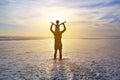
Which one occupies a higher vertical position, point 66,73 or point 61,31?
point 61,31

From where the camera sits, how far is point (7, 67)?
1305cm

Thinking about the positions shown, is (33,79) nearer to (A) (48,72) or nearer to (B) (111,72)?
(A) (48,72)

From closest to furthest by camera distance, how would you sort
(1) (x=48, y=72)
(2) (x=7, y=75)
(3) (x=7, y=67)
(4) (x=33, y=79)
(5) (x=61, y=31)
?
(4) (x=33, y=79)
(2) (x=7, y=75)
(1) (x=48, y=72)
(3) (x=7, y=67)
(5) (x=61, y=31)

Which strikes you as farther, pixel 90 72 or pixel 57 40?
pixel 57 40

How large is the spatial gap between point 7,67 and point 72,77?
4176 mm

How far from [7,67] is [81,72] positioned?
162 inches

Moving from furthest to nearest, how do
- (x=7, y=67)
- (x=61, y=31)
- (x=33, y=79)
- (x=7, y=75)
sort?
(x=61, y=31) → (x=7, y=67) → (x=7, y=75) → (x=33, y=79)

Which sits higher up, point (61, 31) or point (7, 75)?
point (61, 31)

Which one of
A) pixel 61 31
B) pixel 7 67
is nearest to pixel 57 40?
pixel 61 31

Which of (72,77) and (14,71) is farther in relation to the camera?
(14,71)

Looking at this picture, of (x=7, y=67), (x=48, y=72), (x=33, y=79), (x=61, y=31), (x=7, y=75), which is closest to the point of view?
(x=33, y=79)

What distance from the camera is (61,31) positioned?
1628cm

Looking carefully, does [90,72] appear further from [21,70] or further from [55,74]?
[21,70]

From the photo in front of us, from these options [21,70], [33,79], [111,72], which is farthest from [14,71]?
[111,72]
